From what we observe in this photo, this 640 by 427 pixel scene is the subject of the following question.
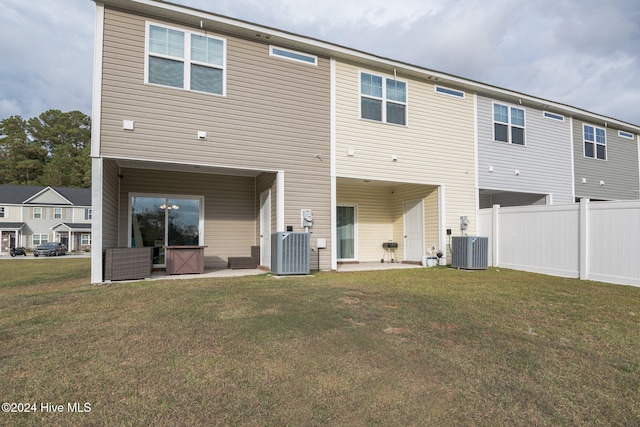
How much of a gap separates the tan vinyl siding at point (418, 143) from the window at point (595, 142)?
19.4ft

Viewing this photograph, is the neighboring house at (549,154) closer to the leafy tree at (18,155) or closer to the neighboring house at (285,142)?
the neighboring house at (285,142)

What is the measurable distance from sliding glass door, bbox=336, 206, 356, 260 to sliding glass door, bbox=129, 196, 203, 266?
4.52 metres

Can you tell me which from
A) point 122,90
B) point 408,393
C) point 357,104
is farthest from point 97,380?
point 357,104

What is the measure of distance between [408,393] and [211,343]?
1.89 meters

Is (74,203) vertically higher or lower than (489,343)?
higher

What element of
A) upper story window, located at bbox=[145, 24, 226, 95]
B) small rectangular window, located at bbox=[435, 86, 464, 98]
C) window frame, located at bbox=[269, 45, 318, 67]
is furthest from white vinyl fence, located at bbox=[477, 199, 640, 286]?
upper story window, located at bbox=[145, 24, 226, 95]

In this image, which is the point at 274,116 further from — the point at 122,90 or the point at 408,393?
the point at 408,393

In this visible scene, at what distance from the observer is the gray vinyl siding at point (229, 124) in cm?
714

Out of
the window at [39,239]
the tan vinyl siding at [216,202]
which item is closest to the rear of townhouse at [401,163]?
the tan vinyl siding at [216,202]

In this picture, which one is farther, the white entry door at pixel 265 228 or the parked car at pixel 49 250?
the parked car at pixel 49 250

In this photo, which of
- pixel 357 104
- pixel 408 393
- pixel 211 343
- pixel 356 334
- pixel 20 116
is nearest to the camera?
pixel 408 393

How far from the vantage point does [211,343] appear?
322 cm

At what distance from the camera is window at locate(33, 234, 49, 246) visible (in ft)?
109

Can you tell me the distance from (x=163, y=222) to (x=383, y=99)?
23.7ft
